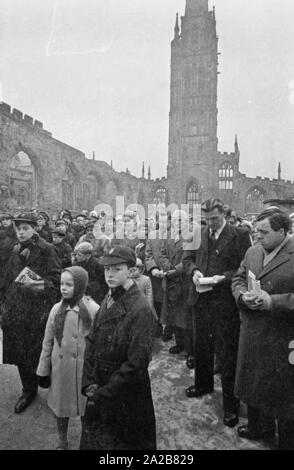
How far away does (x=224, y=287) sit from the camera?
3.26 metres

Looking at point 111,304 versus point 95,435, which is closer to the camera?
point 95,435

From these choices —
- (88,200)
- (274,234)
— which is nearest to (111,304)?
(274,234)

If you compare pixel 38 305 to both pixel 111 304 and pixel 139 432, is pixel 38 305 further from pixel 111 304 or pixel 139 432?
pixel 139 432


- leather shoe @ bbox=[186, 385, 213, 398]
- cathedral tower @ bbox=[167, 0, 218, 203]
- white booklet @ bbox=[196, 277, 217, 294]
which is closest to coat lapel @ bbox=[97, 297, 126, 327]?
white booklet @ bbox=[196, 277, 217, 294]

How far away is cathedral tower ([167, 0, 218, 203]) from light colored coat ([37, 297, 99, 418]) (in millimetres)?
42648

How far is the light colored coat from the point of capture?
2.63 m

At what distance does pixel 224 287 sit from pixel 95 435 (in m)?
1.77

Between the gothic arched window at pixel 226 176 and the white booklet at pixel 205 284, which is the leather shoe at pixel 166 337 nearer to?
the white booklet at pixel 205 284

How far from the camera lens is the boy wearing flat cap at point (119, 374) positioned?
2.06 m

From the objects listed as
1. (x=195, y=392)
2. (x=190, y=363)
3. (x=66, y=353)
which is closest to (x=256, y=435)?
(x=195, y=392)

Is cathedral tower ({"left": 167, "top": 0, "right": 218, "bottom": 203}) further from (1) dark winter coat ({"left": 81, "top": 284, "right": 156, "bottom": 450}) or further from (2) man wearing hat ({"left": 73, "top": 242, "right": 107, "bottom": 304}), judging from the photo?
(1) dark winter coat ({"left": 81, "top": 284, "right": 156, "bottom": 450})

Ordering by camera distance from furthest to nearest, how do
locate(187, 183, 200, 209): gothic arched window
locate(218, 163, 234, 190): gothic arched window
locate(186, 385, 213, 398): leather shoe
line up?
locate(187, 183, 200, 209): gothic arched window → locate(218, 163, 234, 190): gothic arched window → locate(186, 385, 213, 398): leather shoe

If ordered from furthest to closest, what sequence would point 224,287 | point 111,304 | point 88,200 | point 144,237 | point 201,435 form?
point 88,200, point 144,237, point 224,287, point 201,435, point 111,304
